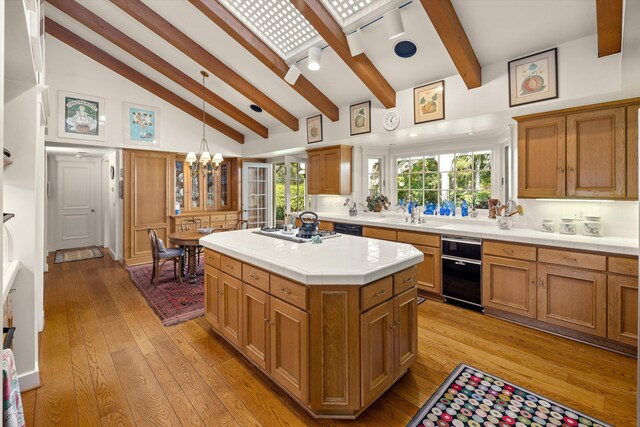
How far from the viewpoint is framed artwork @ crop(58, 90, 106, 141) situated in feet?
15.8

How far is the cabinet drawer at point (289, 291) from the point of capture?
1773 mm

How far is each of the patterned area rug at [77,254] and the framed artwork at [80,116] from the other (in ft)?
8.07

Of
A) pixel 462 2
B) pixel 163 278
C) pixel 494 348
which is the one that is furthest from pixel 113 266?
pixel 462 2

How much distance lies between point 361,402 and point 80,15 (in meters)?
5.50

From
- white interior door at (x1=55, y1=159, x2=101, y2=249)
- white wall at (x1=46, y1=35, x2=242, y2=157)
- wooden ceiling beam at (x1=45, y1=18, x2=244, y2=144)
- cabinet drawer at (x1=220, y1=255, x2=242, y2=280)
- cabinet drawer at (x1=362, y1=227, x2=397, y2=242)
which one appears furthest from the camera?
white interior door at (x1=55, y1=159, x2=101, y2=249)

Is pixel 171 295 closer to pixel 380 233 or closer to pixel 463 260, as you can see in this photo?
pixel 380 233

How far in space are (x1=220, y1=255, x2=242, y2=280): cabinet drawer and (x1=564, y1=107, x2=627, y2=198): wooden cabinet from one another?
311cm

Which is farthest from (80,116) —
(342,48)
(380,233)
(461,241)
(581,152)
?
(581,152)

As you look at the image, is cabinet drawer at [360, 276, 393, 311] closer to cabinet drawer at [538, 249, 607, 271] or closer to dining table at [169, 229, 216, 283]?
cabinet drawer at [538, 249, 607, 271]

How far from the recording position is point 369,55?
3494 mm

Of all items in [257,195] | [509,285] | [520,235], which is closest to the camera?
[520,235]

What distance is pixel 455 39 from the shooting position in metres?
2.79

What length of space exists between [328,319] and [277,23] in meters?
3.24

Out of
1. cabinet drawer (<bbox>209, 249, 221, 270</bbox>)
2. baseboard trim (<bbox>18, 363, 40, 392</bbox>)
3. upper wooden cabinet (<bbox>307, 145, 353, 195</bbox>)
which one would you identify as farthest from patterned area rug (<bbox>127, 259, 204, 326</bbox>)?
upper wooden cabinet (<bbox>307, 145, 353, 195</bbox>)
